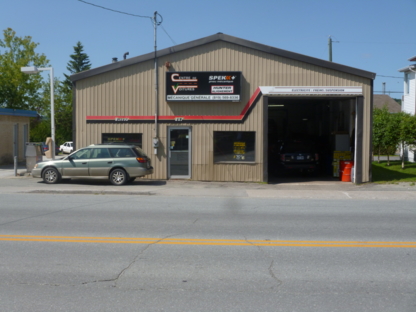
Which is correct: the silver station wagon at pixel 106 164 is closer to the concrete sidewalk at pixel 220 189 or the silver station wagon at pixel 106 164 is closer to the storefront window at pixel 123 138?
the concrete sidewalk at pixel 220 189

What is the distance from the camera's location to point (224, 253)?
7.08 meters

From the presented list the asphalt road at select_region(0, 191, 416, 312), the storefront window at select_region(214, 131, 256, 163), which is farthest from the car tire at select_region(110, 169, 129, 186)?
the asphalt road at select_region(0, 191, 416, 312)

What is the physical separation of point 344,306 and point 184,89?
1458 cm

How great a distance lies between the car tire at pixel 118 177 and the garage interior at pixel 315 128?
6.24m

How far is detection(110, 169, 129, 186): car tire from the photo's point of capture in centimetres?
1698

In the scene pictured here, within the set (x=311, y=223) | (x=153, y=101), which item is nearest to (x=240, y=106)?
(x=153, y=101)

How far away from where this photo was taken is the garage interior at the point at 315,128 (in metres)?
21.1

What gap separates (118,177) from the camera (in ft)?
55.9

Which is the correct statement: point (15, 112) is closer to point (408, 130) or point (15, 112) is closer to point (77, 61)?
point (408, 130)

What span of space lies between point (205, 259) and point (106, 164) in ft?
36.0

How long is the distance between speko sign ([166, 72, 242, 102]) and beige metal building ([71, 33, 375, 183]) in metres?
0.04

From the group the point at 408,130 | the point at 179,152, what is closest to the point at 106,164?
the point at 179,152

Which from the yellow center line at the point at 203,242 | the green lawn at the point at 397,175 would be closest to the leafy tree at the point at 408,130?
the green lawn at the point at 397,175

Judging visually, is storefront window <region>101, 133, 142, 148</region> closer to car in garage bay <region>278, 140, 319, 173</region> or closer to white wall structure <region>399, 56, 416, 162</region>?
car in garage bay <region>278, 140, 319, 173</region>
